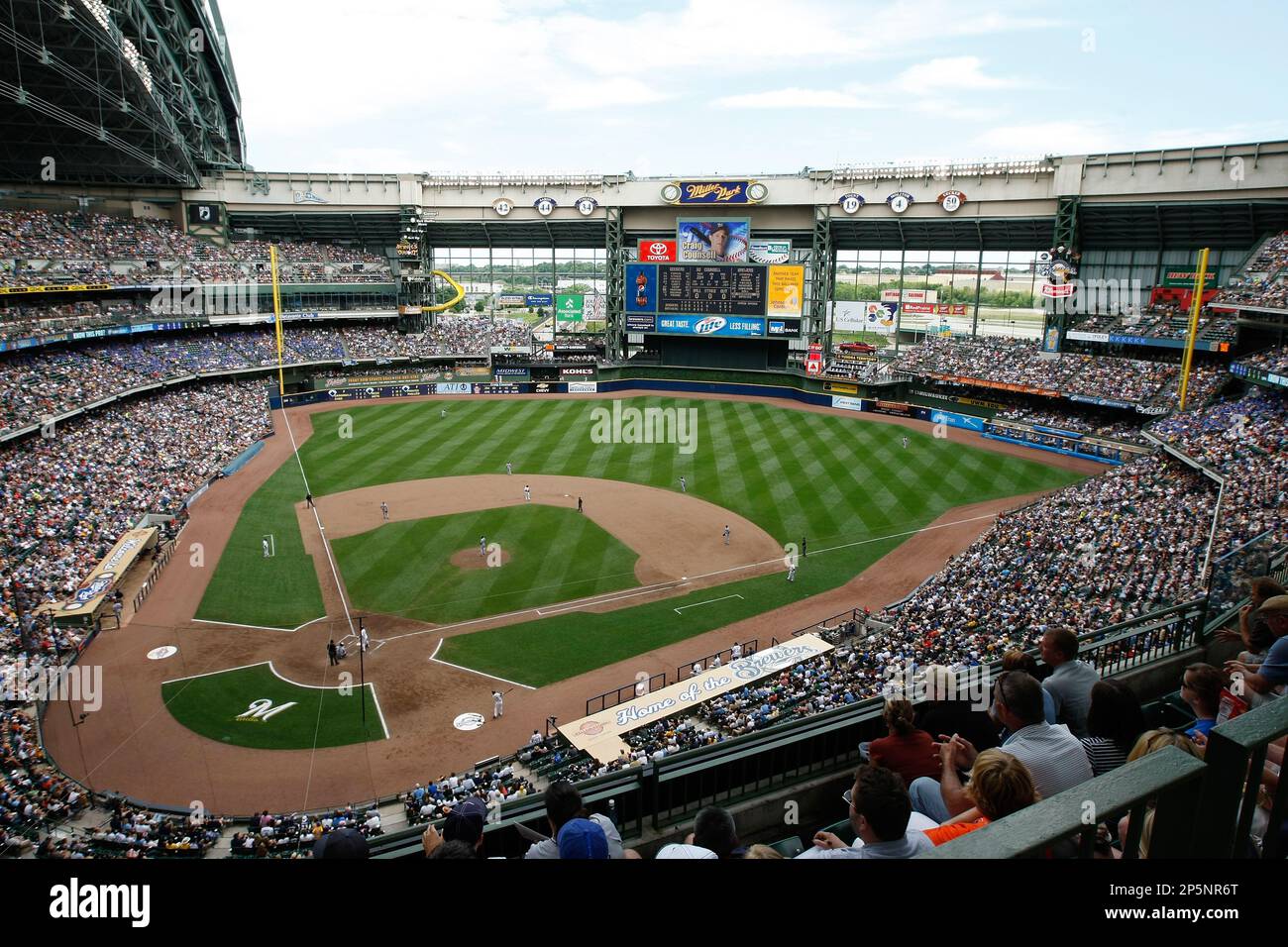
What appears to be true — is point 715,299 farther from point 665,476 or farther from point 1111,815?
point 1111,815

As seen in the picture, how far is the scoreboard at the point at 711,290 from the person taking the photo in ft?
223

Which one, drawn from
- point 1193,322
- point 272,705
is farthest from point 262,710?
point 1193,322

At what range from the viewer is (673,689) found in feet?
69.9

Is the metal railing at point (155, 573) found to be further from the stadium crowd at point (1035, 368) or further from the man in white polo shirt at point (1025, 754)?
the stadium crowd at point (1035, 368)

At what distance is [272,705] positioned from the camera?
73.5 ft

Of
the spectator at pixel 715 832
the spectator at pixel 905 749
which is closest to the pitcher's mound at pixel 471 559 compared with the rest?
the spectator at pixel 905 749

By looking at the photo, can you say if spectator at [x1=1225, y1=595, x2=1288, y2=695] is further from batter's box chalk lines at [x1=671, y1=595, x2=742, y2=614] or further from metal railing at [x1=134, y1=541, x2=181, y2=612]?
metal railing at [x1=134, y1=541, x2=181, y2=612]

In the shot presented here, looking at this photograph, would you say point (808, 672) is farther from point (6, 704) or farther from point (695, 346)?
point (695, 346)

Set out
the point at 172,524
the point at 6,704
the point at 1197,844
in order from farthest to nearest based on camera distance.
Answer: the point at 172,524, the point at 6,704, the point at 1197,844

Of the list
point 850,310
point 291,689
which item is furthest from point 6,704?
point 850,310

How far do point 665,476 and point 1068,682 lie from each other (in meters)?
37.3

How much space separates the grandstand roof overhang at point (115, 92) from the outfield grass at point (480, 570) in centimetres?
2638

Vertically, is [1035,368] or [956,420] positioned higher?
[1035,368]
